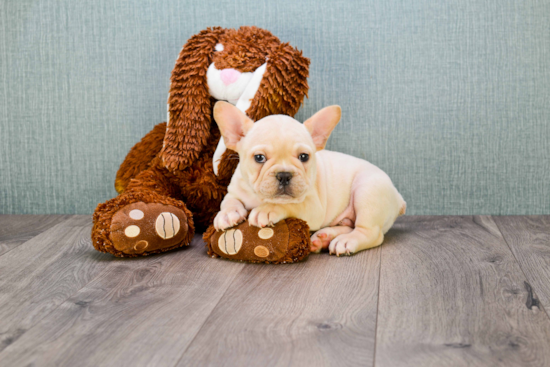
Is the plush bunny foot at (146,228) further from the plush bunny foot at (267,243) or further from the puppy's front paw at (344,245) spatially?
the puppy's front paw at (344,245)

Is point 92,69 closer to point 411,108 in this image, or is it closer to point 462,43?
point 411,108

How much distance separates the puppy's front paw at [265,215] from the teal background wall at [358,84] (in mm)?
634

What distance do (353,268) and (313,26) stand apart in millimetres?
995

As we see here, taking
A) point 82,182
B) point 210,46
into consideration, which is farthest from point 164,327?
point 82,182

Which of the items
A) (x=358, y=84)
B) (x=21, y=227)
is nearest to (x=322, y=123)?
(x=358, y=84)

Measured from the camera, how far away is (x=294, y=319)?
103 cm

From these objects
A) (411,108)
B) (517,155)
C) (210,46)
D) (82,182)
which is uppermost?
(210,46)

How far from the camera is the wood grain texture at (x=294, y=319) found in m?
0.89

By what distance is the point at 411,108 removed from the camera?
1950 millimetres

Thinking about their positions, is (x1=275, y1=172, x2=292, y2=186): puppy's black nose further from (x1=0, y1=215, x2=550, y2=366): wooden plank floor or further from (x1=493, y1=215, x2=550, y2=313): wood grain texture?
(x1=493, y1=215, x2=550, y2=313): wood grain texture

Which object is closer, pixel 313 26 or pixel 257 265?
pixel 257 265

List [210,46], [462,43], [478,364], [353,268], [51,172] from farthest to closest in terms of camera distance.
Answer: [51,172]
[462,43]
[210,46]
[353,268]
[478,364]

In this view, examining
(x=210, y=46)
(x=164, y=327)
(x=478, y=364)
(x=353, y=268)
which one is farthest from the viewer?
(x=210, y=46)

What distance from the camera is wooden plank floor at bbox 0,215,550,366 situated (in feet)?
2.93
